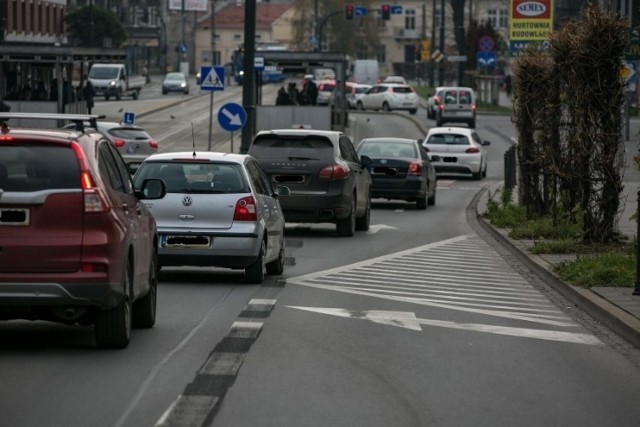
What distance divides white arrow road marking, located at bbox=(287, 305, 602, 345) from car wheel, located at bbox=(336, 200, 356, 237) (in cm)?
1022

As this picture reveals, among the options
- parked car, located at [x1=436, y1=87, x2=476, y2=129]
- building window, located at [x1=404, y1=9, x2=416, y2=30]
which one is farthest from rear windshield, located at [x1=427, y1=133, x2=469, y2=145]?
building window, located at [x1=404, y1=9, x2=416, y2=30]

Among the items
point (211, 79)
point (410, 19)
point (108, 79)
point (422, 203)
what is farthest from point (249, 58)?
point (410, 19)

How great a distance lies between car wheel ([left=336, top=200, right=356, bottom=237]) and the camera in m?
25.5

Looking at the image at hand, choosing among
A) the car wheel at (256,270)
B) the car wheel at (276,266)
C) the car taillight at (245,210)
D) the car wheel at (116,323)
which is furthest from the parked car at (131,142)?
the car wheel at (116,323)

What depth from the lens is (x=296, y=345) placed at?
485 inches

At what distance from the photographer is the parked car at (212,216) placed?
56.9 ft

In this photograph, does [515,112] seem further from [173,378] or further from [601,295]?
[173,378]

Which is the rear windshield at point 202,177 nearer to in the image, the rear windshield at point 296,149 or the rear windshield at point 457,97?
the rear windshield at point 296,149

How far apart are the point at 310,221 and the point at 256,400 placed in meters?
15.4

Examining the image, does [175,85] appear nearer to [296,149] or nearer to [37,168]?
[296,149]

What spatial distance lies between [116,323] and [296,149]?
13590 millimetres

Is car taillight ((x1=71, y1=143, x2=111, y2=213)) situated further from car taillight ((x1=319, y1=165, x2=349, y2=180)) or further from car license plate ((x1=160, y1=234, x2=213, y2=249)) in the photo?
car taillight ((x1=319, y1=165, x2=349, y2=180))

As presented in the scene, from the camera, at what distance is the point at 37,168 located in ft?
36.7

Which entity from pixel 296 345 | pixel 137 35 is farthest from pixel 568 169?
pixel 137 35
